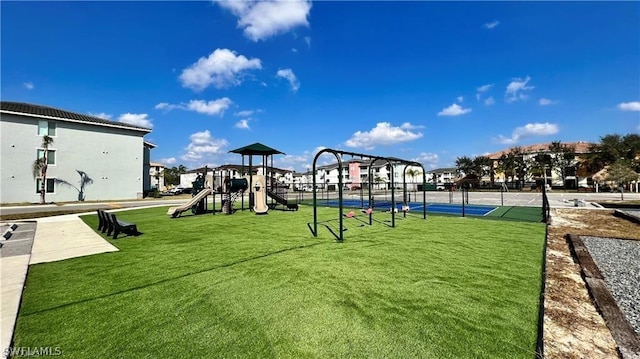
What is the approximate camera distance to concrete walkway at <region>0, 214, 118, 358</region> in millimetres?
3533

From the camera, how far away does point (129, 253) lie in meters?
6.64

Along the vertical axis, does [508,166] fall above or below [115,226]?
above

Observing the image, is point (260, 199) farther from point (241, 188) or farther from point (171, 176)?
point (171, 176)

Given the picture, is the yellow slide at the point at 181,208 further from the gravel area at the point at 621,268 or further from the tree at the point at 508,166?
the tree at the point at 508,166

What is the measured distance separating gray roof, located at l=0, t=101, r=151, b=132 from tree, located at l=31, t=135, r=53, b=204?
2759mm

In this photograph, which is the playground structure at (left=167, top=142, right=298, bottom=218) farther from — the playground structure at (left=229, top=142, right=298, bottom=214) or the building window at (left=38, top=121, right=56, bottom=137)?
the building window at (left=38, top=121, right=56, bottom=137)

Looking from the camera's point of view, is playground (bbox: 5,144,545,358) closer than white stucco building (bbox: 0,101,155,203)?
Yes

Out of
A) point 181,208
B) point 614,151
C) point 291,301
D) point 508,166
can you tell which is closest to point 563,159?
point 614,151

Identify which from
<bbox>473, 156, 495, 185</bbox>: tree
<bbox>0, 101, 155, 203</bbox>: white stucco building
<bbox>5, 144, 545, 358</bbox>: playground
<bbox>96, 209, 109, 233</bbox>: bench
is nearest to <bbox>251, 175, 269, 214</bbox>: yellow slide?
<bbox>96, 209, 109, 233</bbox>: bench

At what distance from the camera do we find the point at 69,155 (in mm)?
29828

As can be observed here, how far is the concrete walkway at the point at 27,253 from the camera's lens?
11.6ft

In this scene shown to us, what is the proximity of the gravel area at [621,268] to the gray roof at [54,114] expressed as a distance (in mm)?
→ 41018

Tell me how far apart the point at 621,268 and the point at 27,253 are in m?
13.1

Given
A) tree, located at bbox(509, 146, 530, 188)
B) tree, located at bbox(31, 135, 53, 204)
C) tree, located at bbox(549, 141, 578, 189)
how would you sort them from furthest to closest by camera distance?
1. tree, located at bbox(509, 146, 530, 188)
2. tree, located at bbox(549, 141, 578, 189)
3. tree, located at bbox(31, 135, 53, 204)
